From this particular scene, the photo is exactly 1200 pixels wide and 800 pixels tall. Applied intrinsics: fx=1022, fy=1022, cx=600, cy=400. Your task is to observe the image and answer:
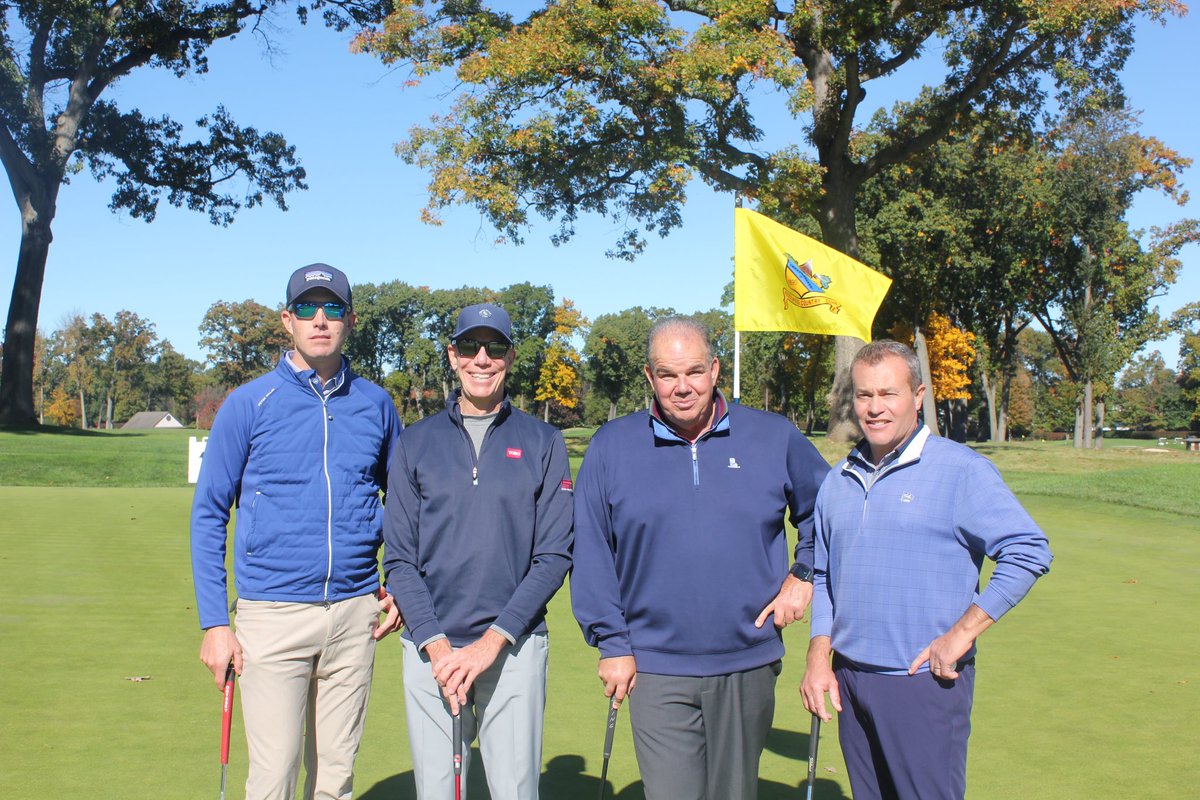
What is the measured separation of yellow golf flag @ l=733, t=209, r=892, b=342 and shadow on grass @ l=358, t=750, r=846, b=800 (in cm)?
388

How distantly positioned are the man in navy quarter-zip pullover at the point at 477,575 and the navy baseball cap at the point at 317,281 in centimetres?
56

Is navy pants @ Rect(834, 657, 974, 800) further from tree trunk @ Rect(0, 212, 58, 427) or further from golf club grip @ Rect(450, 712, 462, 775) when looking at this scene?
tree trunk @ Rect(0, 212, 58, 427)

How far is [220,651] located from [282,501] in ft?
1.67

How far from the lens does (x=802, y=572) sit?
10.5 feet

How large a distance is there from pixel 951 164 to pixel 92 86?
2781cm

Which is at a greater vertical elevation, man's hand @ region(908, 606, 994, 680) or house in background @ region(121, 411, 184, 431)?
man's hand @ region(908, 606, 994, 680)

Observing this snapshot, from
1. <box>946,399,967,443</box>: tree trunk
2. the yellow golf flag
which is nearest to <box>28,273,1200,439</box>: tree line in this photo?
<box>946,399,967,443</box>: tree trunk

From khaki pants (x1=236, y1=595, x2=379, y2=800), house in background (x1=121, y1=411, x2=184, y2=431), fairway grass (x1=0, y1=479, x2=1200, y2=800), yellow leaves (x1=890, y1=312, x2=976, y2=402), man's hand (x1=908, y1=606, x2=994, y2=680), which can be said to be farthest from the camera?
house in background (x1=121, y1=411, x2=184, y2=431)

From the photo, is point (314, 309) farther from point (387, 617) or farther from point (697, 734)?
point (697, 734)

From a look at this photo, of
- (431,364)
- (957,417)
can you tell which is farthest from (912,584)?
(431,364)

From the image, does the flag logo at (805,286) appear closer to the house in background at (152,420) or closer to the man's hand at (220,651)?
the man's hand at (220,651)

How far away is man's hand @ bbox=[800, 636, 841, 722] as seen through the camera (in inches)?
121

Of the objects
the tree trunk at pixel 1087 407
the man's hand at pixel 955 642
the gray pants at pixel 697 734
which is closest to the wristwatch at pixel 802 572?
the gray pants at pixel 697 734

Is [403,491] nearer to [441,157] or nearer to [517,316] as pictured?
[441,157]
